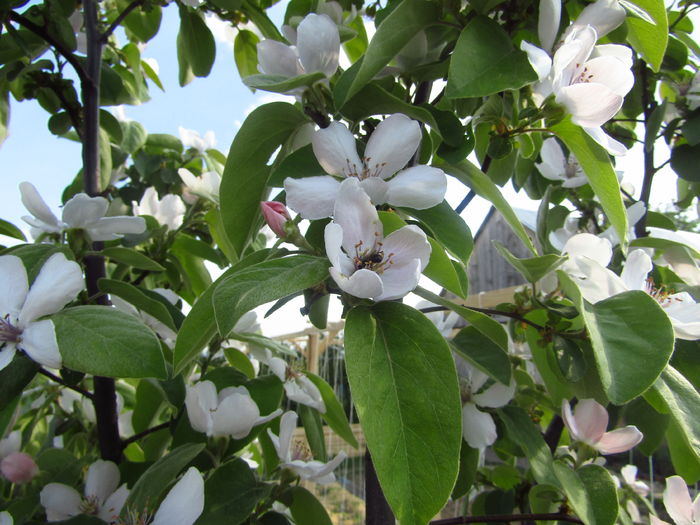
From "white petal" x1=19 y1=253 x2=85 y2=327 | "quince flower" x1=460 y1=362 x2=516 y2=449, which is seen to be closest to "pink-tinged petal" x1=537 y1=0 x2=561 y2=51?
"quince flower" x1=460 y1=362 x2=516 y2=449

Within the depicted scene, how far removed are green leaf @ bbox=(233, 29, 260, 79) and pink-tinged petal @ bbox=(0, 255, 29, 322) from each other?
2.35 ft

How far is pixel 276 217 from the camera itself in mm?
577

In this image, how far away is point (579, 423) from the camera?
0.77 meters

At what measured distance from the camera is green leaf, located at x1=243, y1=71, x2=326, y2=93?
1.87ft

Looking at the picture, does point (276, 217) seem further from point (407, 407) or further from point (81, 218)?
point (81, 218)

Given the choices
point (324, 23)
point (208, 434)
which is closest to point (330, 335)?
point (208, 434)

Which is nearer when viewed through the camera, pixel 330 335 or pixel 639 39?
pixel 639 39

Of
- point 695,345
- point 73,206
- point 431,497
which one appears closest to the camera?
point 431,497

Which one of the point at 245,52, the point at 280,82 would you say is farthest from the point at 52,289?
the point at 245,52

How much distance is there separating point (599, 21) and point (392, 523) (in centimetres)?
61

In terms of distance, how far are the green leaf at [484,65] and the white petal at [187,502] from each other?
1.49 ft

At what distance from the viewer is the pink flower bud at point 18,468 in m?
0.86

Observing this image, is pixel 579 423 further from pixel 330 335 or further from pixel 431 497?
pixel 330 335

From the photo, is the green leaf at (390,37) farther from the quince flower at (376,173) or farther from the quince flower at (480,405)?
the quince flower at (480,405)
